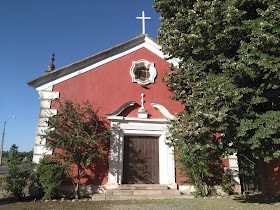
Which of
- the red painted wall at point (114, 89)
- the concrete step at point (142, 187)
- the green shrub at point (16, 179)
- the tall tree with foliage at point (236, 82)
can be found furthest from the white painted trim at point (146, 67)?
the green shrub at point (16, 179)

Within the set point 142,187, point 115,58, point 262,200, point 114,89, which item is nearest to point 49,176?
point 142,187

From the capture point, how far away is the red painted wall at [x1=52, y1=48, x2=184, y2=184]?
355 inches

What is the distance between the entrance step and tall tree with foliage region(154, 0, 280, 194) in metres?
2.42

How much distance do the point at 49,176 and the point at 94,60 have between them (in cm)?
527

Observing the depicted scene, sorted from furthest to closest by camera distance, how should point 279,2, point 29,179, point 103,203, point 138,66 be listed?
point 138,66, point 29,179, point 103,203, point 279,2

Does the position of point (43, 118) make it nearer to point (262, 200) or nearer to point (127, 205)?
point (127, 205)

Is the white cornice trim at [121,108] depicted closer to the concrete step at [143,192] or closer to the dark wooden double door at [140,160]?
the dark wooden double door at [140,160]

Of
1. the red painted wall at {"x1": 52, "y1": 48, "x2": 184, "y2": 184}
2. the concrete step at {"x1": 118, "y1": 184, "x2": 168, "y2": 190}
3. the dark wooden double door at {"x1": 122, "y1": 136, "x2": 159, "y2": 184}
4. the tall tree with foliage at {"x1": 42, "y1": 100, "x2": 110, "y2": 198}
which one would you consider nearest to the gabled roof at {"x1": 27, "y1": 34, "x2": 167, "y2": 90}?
the red painted wall at {"x1": 52, "y1": 48, "x2": 184, "y2": 184}

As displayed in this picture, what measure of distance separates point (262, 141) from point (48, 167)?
6.96 meters

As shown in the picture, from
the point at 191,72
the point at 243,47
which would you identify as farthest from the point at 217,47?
the point at 191,72

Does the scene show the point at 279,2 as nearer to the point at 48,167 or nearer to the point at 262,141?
the point at 262,141

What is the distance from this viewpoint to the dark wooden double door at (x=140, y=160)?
8781mm

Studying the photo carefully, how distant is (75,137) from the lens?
7773 mm

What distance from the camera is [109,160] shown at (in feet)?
27.7
